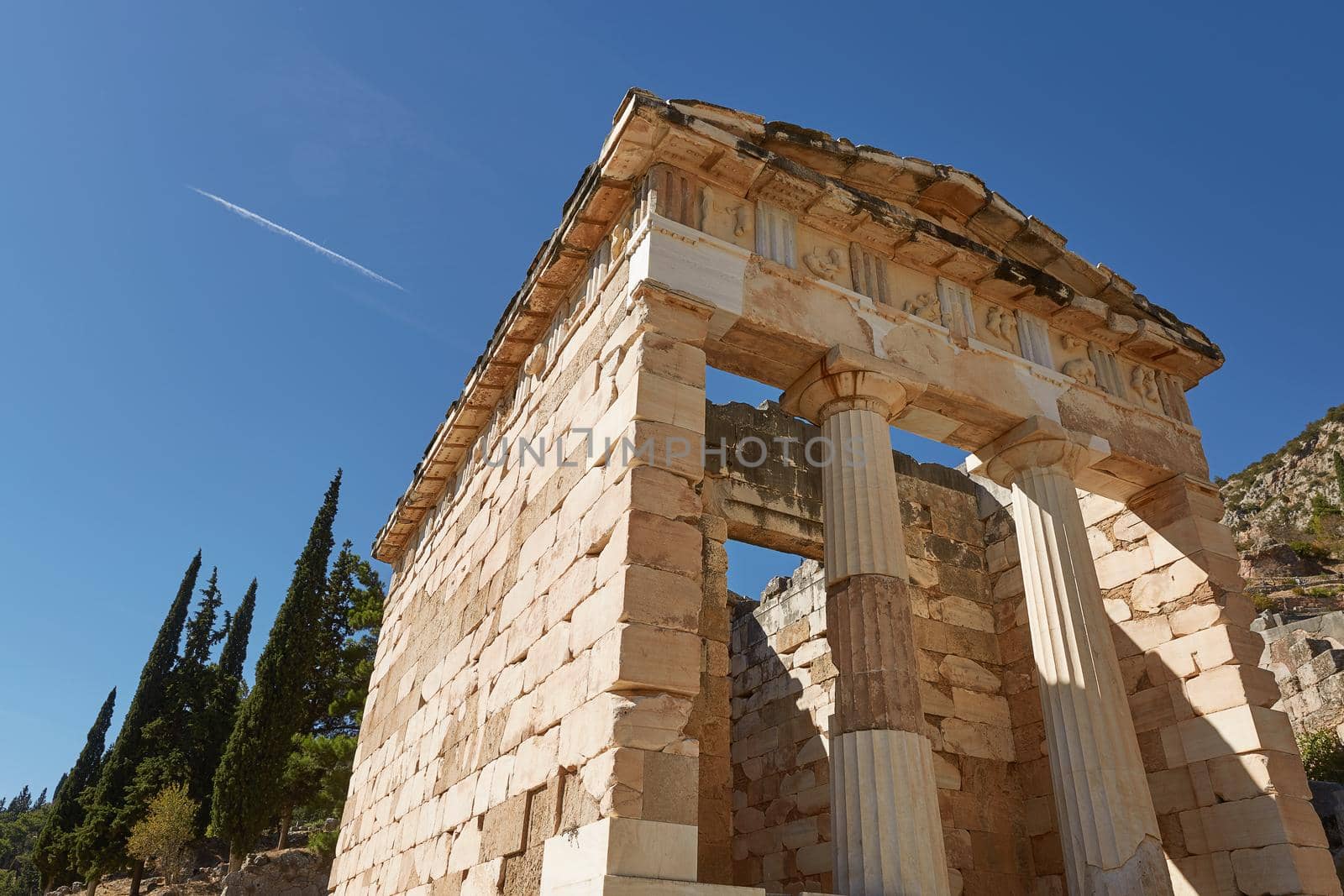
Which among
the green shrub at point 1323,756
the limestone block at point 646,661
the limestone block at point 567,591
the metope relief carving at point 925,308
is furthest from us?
the green shrub at point 1323,756

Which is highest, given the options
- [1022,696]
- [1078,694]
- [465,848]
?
[1022,696]

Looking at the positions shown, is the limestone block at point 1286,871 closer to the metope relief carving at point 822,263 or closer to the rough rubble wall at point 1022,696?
the rough rubble wall at point 1022,696

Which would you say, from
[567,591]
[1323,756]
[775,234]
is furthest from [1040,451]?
[1323,756]

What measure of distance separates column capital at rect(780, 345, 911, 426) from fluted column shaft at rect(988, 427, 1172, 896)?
1620 mm

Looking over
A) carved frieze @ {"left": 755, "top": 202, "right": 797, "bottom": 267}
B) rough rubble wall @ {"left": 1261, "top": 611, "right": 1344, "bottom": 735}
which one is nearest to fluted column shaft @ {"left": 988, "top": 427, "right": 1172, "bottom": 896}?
carved frieze @ {"left": 755, "top": 202, "right": 797, "bottom": 267}

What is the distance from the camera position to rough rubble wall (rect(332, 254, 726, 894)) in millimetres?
4863

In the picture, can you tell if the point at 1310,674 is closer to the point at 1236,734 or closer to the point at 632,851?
the point at 1236,734

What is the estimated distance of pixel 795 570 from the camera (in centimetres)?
1134

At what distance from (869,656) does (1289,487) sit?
195 ft

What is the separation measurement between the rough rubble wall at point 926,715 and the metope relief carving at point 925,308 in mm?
3020

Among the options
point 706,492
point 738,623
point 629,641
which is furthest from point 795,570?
point 629,641

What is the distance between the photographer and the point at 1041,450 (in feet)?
25.9

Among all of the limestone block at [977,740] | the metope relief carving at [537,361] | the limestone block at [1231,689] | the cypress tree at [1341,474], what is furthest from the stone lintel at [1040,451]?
the cypress tree at [1341,474]

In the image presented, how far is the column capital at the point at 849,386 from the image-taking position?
22.9 ft
